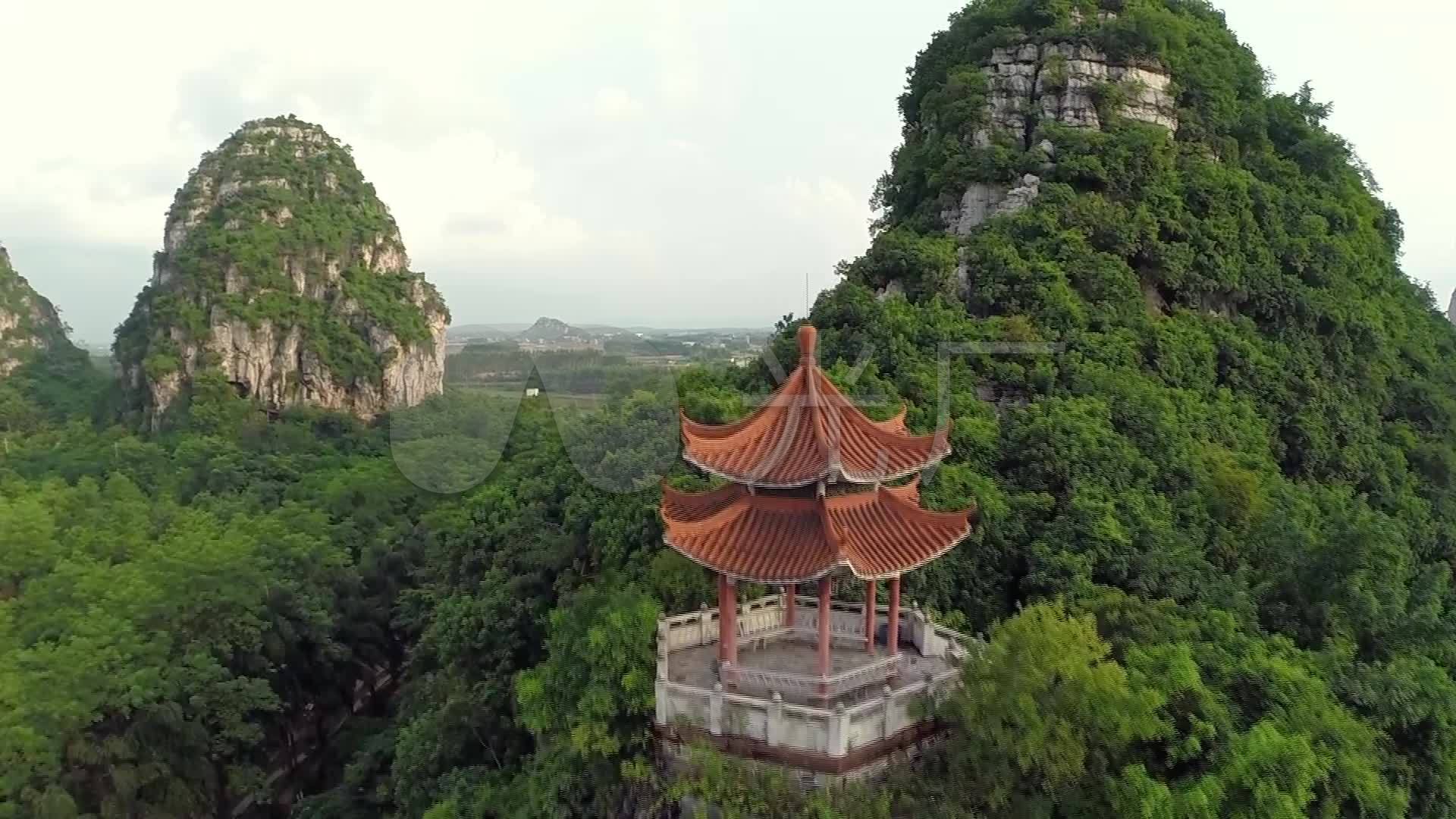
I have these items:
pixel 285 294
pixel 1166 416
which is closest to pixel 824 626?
pixel 1166 416

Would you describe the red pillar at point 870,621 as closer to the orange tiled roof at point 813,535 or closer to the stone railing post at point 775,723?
the orange tiled roof at point 813,535

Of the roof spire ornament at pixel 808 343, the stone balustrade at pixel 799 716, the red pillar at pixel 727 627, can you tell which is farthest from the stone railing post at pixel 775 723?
the roof spire ornament at pixel 808 343

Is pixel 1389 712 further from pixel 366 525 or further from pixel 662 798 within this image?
Result: pixel 366 525

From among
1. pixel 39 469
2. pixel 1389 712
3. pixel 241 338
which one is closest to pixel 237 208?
pixel 241 338

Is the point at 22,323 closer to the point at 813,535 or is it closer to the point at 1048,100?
the point at 1048,100

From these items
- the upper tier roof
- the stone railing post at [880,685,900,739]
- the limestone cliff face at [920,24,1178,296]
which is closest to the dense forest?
the limestone cliff face at [920,24,1178,296]
